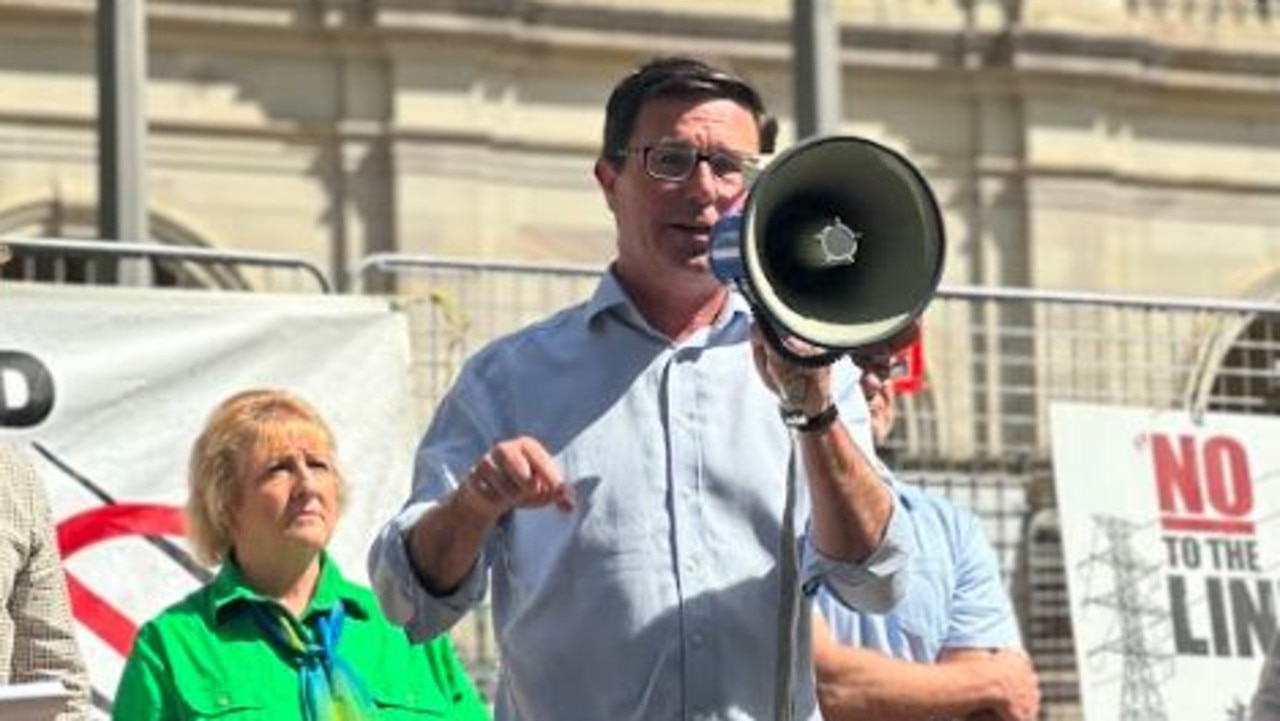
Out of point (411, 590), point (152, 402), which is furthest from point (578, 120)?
point (411, 590)

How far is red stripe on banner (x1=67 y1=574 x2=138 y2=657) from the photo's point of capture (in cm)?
823

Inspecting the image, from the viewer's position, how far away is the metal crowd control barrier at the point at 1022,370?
970 cm

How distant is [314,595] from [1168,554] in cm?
392

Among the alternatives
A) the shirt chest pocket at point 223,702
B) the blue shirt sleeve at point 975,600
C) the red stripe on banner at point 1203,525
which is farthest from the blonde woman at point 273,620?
the red stripe on banner at point 1203,525

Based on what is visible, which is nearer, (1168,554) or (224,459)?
(224,459)

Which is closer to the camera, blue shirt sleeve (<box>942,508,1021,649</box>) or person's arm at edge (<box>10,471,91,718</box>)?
person's arm at edge (<box>10,471,91,718</box>)

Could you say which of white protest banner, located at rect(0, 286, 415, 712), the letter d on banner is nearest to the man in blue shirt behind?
white protest banner, located at rect(0, 286, 415, 712)

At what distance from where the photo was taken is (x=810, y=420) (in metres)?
4.44

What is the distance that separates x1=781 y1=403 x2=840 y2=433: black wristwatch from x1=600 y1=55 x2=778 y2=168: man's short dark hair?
57cm

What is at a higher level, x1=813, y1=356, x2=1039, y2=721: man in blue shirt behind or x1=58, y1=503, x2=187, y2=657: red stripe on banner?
x1=58, y1=503, x2=187, y2=657: red stripe on banner

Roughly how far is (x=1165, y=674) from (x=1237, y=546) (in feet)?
1.46

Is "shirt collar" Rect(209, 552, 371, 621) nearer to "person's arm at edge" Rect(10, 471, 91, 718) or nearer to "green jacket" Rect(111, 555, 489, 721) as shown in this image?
"green jacket" Rect(111, 555, 489, 721)

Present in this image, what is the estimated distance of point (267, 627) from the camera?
6.16 m

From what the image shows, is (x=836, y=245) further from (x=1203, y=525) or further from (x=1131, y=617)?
(x=1203, y=525)
